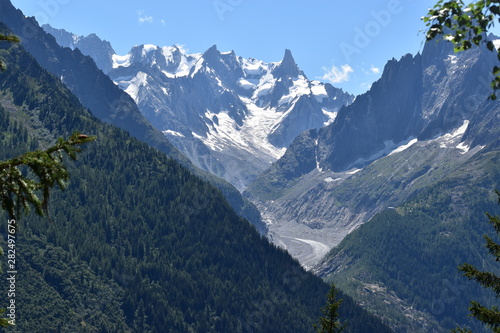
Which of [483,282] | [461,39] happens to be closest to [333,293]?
[483,282]

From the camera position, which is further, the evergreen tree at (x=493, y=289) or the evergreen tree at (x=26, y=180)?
the evergreen tree at (x=493, y=289)

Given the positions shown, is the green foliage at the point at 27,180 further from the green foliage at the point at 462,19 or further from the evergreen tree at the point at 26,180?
the green foliage at the point at 462,19

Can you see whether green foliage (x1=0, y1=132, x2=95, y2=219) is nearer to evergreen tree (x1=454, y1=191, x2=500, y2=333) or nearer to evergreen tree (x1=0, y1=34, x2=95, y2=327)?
evergreen tree (x1=0, y1=34, x2=95, y2=327)

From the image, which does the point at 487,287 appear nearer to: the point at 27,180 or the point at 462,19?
the point at 462,19

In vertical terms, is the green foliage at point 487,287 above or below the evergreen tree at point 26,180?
below

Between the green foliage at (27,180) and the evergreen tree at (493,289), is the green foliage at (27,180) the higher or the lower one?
the higher one

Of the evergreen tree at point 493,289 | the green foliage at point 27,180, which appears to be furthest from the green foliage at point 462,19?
the evergreen tree at point 493,289

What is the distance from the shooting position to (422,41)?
45.1 ft

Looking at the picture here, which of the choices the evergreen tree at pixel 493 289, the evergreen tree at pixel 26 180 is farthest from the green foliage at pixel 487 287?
the evergreen tree at pixel 26 180

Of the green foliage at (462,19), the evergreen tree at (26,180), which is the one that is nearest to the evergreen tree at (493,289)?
the green foliage at (462,19)

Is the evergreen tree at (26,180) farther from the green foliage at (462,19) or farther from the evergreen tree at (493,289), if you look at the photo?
the evergreen tree at (493,289)

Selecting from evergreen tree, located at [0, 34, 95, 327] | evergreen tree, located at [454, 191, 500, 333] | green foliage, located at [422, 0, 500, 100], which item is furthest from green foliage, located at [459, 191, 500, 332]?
evergreen tree, located at [0, 34, 95, 327]

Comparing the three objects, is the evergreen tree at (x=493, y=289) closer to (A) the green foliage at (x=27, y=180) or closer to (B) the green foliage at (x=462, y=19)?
(B) the green foliage at (x=462, y=19)

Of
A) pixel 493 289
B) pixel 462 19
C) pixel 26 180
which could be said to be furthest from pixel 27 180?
pixel 493 289
